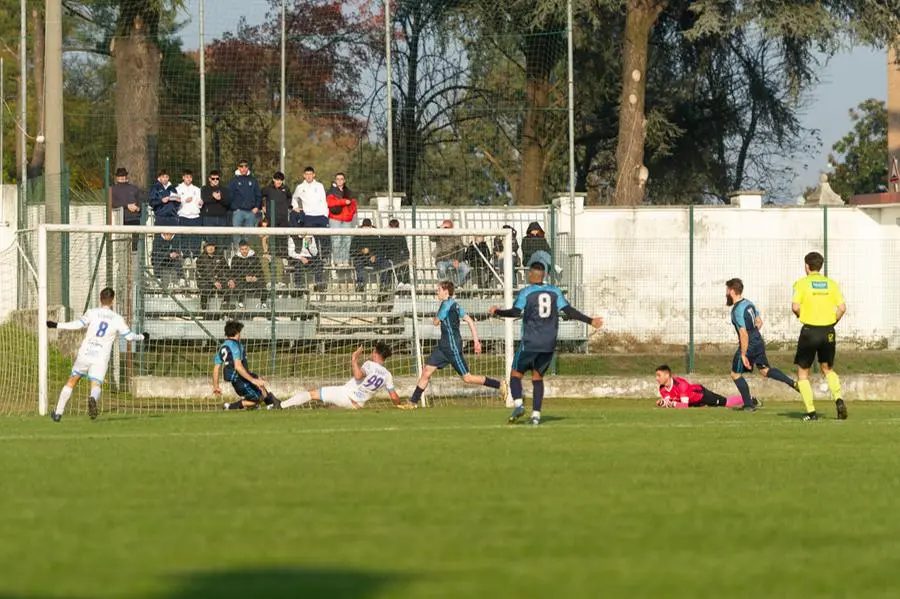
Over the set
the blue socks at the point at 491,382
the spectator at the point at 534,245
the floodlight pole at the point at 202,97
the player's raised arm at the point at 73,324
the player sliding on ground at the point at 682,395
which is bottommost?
the player sliding on ground at the point at 682,395

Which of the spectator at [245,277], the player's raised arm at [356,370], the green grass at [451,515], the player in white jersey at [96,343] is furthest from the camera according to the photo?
the spectator at [245,277]

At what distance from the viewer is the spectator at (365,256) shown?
25625 millimetres

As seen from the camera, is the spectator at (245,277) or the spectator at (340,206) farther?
the spectator at (340,206)

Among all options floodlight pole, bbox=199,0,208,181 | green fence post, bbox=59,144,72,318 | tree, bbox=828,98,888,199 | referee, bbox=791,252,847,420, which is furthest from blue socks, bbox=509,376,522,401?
tree, bbox=828,98,888,199

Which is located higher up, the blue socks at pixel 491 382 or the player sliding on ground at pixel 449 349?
the player sliding on ground at pixel 449 349

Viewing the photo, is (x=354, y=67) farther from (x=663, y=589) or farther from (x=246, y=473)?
(x=663, y=589)

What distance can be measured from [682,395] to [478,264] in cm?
502

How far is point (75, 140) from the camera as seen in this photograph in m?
39.8

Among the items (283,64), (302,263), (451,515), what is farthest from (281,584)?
(283,64)

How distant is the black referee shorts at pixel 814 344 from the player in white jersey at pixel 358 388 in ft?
19.9

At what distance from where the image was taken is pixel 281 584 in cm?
635

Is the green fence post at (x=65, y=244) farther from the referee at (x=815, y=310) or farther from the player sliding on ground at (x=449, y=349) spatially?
the referee at (x=815, y=310)

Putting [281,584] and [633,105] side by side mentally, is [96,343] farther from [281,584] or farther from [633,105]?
[633,105]

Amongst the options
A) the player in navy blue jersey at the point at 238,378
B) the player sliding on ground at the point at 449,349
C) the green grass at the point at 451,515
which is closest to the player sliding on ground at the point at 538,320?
the green grass at the point at 451,515
